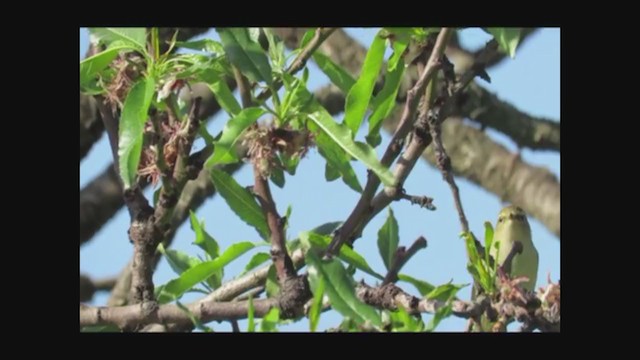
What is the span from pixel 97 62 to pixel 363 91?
31 cm

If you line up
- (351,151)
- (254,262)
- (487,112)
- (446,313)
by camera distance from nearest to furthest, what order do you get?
(446,313) < (351,151) < (254,262) < (487,112)

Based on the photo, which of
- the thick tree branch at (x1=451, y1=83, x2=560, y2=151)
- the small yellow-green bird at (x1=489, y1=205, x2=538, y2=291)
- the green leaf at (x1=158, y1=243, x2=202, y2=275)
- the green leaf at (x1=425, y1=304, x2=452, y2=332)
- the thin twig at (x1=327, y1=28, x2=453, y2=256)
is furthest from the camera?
the thick tree branch at (x1=451, y1=83, x2=560, y2=151)

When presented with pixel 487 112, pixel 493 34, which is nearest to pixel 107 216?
pixel 487 112

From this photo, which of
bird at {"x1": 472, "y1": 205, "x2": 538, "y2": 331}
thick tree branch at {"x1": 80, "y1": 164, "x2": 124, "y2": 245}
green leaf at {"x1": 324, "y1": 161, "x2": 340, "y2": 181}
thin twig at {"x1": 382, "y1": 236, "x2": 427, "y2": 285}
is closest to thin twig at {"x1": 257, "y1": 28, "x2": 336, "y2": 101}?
green leaf at {"x1": 324, "y1": 161, "x2": 340, "y2": 181}

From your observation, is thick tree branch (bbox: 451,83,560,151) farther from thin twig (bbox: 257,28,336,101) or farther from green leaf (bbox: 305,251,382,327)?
green leaf (bbox: 305,251,382,327)

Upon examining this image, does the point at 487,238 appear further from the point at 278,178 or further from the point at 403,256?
the point at 278,178

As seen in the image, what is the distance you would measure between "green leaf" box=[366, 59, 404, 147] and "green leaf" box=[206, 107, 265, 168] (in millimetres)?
175

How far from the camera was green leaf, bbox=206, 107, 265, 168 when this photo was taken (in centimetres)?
134

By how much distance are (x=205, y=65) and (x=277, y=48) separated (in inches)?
6.2

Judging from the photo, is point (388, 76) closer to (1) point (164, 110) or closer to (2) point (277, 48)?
(2) point (277, 48)

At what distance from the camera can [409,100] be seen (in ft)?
4.75

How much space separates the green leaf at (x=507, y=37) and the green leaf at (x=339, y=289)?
0.98 feet

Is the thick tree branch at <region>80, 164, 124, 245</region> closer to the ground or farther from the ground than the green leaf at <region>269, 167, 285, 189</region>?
farther from the ground

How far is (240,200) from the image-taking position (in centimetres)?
143
